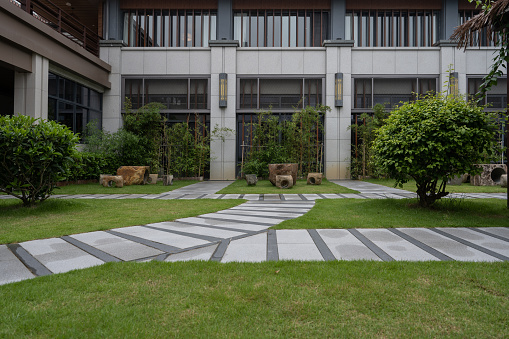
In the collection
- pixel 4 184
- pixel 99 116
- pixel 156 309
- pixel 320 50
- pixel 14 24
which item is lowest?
pixel 156 309

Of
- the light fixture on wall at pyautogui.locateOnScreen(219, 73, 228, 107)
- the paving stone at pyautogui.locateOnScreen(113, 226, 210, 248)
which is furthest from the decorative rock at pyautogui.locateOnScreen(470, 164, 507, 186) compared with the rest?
the paving stone at pyautogui.locateOnScreen(113, 226, 210, 248)

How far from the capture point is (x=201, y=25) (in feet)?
52.2

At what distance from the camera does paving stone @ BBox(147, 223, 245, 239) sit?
12.2 ft

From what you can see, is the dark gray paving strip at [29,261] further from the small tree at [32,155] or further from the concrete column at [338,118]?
the concrete column at [338,118]

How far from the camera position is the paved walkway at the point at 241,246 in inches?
107

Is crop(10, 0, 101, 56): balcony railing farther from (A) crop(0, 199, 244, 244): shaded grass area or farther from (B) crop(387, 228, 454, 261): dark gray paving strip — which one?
(B) crop(387, 228, 454, 261): dark gray paving strip

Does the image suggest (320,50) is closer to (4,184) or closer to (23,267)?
(4,184)

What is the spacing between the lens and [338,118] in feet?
49.9

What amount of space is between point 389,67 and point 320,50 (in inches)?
148

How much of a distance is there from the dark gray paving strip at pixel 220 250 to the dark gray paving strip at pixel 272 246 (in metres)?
0.46

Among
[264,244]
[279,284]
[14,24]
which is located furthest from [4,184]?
[14,24]

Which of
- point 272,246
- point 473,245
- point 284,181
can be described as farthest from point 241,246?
point 284,181

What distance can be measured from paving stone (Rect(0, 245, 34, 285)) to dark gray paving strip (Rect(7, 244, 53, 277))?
0.10ft

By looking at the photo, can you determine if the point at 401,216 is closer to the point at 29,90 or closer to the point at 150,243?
the point at 150,243
